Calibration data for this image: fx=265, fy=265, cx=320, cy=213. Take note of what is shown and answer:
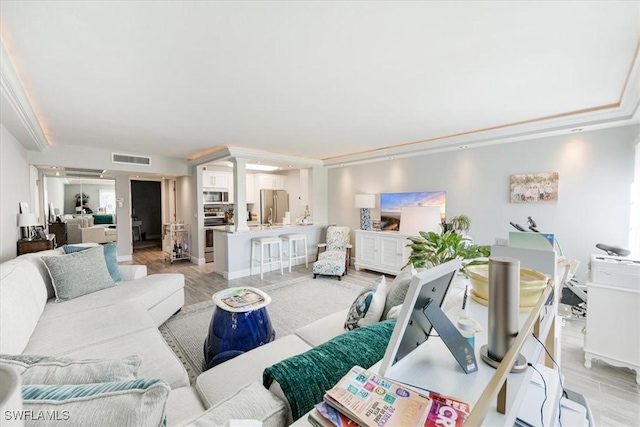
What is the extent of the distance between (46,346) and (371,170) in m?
5.24

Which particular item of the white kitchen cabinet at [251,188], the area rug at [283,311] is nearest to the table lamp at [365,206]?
the area rug at [283,311]

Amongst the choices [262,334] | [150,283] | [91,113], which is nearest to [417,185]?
[262,334]

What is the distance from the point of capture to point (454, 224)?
4.04 meters

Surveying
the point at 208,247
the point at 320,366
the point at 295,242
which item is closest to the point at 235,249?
the point at 295,242

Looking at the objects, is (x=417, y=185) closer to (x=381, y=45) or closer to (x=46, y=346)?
(x=381, y=45)

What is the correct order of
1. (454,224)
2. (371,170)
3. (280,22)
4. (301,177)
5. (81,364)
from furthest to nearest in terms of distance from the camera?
(301,177) → (371,170) → (454,224) → (280,22) → (81,364)

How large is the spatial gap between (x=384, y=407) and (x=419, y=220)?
3.93 meters

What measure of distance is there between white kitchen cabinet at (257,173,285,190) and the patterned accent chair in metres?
2.51

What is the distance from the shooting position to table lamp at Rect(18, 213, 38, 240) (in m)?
3.50

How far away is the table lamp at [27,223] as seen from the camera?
11.5ft

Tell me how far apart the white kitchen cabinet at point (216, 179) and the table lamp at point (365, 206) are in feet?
11.4

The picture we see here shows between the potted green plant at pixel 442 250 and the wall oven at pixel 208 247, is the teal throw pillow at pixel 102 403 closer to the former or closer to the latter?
the potted green plant at pixel 442 250

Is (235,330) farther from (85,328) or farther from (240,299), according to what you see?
(85,328)

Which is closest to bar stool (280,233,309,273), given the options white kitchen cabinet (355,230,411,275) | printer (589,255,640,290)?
white kitchen cabinet (355,230,411,275)
